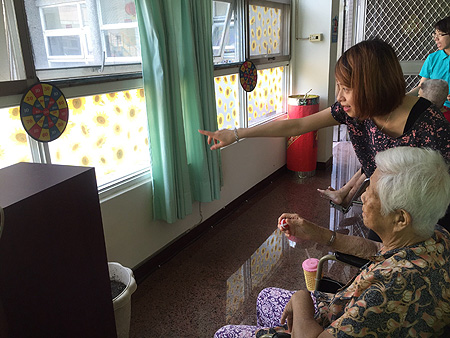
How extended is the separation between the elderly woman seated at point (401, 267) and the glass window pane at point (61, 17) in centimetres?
169

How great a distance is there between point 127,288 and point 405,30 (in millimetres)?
4548

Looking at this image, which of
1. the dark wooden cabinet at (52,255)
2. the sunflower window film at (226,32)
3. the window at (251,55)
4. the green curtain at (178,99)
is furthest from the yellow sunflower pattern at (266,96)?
the dark wooden cabinet at (52,255)

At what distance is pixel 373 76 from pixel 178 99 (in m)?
1.38

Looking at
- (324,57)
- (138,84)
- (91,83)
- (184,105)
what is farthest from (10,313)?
(324,57)

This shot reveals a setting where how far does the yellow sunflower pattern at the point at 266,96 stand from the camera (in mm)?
4023

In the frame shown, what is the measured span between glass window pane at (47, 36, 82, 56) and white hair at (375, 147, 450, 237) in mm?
1683

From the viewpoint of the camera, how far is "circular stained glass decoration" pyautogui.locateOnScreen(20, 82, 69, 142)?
175cm

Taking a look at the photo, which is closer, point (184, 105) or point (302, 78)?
point (184, 105)

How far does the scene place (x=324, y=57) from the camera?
436 cm

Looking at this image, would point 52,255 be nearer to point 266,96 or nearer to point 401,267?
point 401,267

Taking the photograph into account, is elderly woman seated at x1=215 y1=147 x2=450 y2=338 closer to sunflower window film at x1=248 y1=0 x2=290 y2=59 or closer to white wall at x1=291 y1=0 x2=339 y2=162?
sunflower window film at x1=248 y1=0 x2=290 y2=59

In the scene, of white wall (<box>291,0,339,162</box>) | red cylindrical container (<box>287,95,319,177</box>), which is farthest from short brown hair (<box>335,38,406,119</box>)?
white wall (<box>291,0,339,162</box>)

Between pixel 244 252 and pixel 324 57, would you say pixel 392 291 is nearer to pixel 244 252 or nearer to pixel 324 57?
pixel 244 252

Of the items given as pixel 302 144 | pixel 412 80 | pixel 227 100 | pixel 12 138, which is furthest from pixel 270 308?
pixel 412 80
